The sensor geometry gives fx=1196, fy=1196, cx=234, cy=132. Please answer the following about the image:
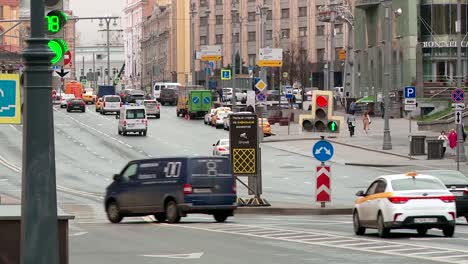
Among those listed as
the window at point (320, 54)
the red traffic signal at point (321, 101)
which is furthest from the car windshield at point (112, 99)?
the red traffic signal at point (321, 101)

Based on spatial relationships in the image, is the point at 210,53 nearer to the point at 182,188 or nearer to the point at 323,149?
the point at 323,149

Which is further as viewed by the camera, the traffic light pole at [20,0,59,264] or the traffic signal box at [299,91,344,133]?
the traffic signal box at [299,91,344,133]

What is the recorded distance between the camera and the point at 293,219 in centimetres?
3469

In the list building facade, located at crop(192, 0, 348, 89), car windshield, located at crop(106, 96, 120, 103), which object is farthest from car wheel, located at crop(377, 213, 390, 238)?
building facade, located at crop(192, 0, 348, 89)

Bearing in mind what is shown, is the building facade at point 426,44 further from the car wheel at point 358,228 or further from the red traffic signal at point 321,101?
the car wheel at point 358,228

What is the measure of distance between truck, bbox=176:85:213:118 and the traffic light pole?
9330 cm

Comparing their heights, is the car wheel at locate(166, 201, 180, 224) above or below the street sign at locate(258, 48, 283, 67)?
below

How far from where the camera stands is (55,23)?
12.7 m

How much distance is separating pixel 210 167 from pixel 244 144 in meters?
6.69

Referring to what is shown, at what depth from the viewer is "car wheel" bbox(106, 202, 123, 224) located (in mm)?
33500

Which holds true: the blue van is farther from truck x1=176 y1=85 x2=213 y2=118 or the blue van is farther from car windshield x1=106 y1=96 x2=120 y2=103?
car windshield x1=106 y1=96 x2=120 y2=103

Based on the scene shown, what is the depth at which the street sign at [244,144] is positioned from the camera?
38656 mm

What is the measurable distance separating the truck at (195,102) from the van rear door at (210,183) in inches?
2833

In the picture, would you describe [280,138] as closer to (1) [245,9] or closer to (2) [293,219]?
(2) [293,219]
